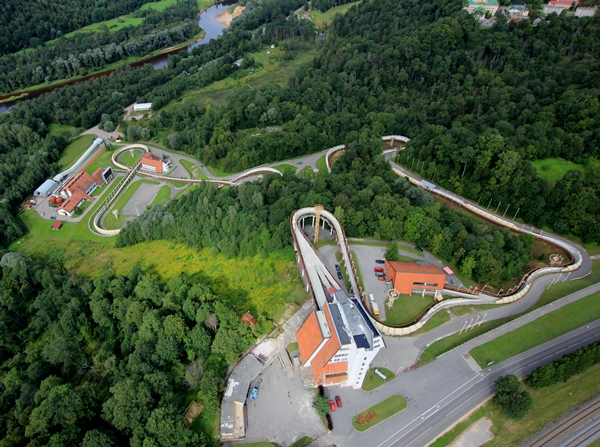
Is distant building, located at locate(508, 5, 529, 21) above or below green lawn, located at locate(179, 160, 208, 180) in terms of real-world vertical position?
above

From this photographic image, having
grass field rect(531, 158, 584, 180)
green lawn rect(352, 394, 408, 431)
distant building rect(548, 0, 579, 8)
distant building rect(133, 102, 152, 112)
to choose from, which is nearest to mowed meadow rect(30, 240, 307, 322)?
green lawn rect(352, 394, 408, 431)

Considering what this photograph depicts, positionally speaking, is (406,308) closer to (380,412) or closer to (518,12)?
(380,412)

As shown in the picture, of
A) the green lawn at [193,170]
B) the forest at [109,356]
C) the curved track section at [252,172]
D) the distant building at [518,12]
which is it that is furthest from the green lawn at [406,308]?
the distant building at [518,12]

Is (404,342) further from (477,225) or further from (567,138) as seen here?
(567,138)

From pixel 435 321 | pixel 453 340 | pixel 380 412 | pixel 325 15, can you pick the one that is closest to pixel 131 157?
pixel 435 321

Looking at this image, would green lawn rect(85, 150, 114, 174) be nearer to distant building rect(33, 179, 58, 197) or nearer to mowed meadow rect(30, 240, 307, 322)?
distant building rect(33, 179, 58, 197)

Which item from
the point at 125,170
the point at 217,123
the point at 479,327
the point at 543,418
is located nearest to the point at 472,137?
the point at 479,327
